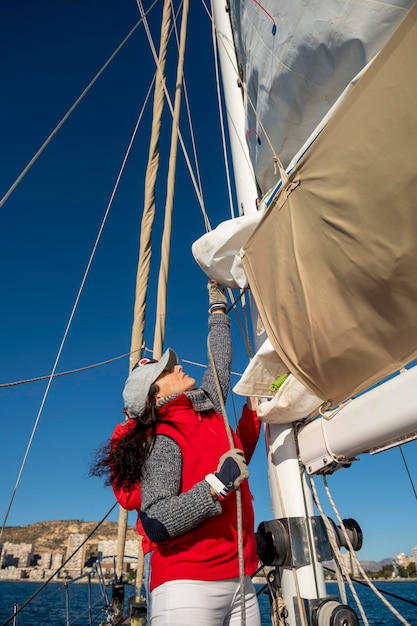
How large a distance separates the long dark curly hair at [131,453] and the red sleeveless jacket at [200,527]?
1.6 inches

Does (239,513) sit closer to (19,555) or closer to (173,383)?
(173,383)

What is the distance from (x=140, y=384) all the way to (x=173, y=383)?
15 centimetres

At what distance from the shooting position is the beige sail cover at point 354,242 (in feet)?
3.87

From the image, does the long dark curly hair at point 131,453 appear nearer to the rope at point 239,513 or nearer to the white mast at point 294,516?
the rope at point 239,513

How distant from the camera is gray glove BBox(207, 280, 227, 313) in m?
2.07

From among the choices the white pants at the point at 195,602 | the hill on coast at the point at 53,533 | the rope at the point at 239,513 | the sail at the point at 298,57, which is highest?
the hill on coast at the point at 53,533

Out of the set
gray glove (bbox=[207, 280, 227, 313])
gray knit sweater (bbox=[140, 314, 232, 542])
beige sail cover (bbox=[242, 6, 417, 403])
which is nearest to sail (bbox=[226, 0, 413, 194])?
beige sail cover (bbox=[242, 6, 417, 403])

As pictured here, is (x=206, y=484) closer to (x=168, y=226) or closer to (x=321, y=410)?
(x=321, y=410)

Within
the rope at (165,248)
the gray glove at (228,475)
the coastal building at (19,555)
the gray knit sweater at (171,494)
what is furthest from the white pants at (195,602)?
the coastal building at (19,555)

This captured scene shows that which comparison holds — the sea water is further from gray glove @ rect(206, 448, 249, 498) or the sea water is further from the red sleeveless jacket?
gray glove @ rect(206, 448, 249, 498)

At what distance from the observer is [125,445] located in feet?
4.93

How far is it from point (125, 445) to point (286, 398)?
643mm

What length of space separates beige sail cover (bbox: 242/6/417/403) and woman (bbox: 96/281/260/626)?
40 cm

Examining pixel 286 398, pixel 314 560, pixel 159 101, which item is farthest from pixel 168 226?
pixel 314 560
